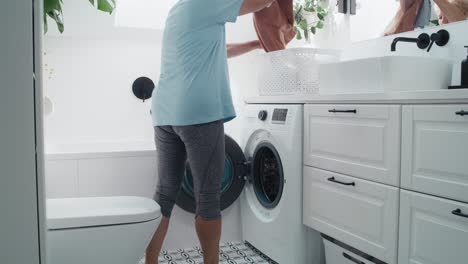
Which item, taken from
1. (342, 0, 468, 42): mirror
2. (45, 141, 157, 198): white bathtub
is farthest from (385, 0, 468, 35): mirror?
(45, 141, 157, 198): white bathtub

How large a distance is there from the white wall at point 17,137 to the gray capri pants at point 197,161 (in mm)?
871

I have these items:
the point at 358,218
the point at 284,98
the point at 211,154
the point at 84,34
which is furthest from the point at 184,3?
the point at 84,34

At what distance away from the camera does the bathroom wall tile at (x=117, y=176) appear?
2.01m

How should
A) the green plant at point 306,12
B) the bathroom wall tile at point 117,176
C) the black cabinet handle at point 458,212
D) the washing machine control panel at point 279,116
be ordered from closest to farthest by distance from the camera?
the black cabinet handle at point 458,212
the washing machine control panel at point 279,116
the bathroom wall tile at point 117,176
the green plant at point 306,12

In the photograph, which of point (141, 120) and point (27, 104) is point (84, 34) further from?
point (27, 104)

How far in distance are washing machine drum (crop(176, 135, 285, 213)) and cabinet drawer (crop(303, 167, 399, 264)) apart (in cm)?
32

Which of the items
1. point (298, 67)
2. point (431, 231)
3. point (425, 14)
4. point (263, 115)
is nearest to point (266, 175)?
point (263, 115)

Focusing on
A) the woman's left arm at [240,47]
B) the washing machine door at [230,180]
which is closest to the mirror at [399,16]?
the woman's left arm at [240,47]

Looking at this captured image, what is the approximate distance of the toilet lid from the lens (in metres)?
1.20

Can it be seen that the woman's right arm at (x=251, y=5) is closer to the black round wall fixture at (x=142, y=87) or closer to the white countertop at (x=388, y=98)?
the white countertop at (x=388, y=98)

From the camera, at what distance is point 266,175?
7.09ft

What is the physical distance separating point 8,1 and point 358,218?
1.37 meters

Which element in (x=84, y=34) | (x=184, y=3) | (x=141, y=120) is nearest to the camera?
(x=184, y=3)

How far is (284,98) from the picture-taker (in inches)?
76.0
